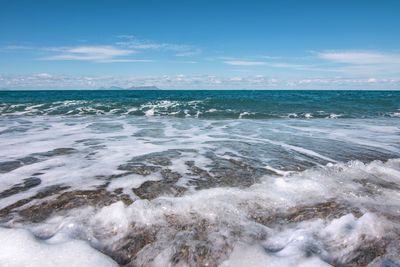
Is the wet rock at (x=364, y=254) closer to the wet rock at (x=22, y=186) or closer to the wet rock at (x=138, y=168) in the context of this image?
the wet rock at (x=138, y=168)

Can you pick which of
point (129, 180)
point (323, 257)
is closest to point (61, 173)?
point (129, 180)

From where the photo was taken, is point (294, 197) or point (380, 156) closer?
point (294, 197)

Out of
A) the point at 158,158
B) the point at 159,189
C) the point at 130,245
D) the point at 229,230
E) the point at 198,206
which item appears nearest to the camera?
the point at 130,245

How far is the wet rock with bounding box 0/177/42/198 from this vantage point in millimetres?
5199

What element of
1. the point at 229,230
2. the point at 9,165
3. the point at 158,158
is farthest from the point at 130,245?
the point at 9,165

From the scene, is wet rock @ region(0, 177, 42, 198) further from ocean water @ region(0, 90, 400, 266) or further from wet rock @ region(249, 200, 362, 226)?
wet rock @ region(249, 200, 362, 226)

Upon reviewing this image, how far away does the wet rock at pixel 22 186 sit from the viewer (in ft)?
17.1

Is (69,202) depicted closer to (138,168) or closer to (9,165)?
(138,168)

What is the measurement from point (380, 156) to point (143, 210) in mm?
6326

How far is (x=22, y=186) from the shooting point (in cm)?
558

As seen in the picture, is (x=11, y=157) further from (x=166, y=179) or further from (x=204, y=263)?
(x=204, y=263)

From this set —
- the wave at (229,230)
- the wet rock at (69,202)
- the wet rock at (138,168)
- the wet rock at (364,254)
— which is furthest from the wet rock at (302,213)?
the wet rock at (138,168)

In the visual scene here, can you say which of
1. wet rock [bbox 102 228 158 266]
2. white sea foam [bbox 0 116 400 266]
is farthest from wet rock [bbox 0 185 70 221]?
wet rock [bbox 102 228 158 266]

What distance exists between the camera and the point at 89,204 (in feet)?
15.3
